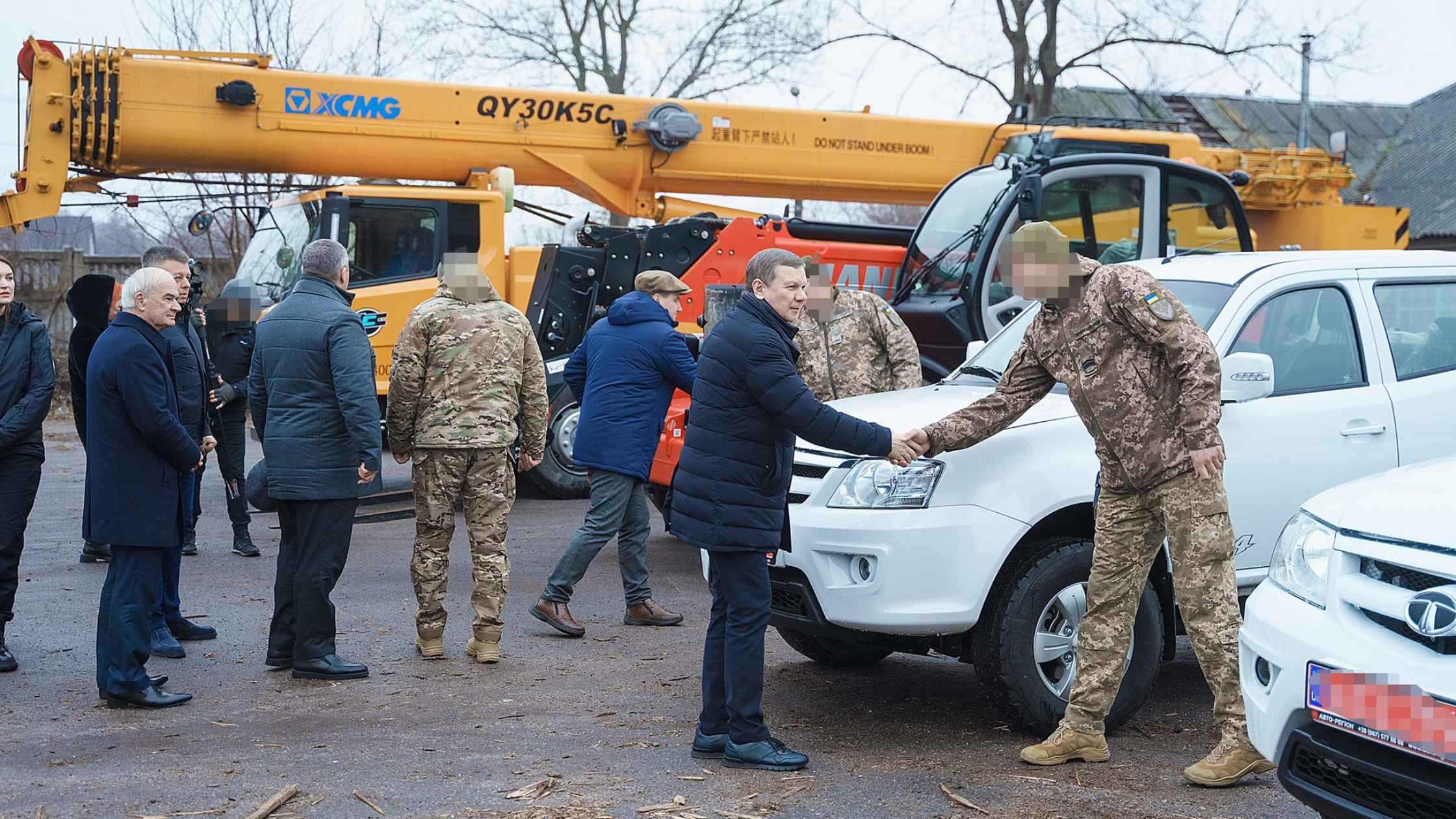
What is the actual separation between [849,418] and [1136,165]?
20.3 feet

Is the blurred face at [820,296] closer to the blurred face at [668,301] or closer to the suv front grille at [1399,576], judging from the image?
the blurred face at [668,301]

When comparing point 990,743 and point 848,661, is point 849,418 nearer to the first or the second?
point 990,743

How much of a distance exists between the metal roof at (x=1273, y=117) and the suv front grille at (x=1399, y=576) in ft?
102

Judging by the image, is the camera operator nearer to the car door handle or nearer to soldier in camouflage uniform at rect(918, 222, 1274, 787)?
soldier in camouflage uniform at rect(918, 222, 1274, 787)

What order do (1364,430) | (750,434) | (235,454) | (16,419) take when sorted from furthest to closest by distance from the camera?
(235,454)
(16,419)
(1364,430)
(750,434)

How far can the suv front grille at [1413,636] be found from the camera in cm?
320

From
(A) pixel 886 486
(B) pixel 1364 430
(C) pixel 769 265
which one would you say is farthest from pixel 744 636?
(B) pixel 1364 430

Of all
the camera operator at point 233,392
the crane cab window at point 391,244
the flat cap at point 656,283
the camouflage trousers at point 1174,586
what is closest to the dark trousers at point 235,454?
the camera operator at point 233,392

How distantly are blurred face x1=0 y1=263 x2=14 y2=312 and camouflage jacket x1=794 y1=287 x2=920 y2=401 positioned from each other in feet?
13.1

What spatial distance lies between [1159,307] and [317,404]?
11.9 feet

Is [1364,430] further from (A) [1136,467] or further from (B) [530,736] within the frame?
(B) [530,736]

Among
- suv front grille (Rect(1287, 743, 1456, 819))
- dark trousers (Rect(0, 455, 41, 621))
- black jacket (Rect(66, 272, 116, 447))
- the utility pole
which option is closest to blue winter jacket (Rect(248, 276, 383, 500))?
dark trousers (Rect(0, 455, 41, 621))

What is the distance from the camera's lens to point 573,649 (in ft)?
22.1

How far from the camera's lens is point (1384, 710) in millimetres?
3295
